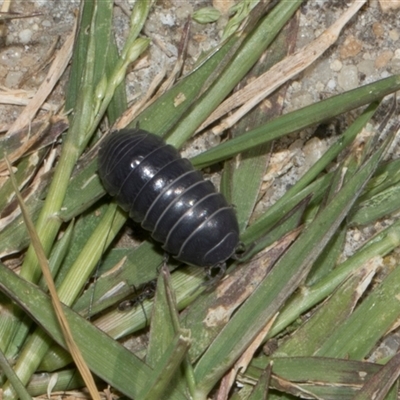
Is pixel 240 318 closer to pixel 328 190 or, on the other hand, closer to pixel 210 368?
pixel 210 368

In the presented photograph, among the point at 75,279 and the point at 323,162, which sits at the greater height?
the point at 323,162

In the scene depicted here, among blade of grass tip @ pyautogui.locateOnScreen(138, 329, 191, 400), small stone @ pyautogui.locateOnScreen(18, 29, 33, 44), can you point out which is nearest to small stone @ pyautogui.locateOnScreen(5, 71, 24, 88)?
small stone @ pyautogui.locateOnScreen(18, 29, 33, 44)

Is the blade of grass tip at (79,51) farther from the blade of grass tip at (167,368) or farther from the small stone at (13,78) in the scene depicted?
the blade of grass tip at (167,368)

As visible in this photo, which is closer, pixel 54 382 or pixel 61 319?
pixel 61 319

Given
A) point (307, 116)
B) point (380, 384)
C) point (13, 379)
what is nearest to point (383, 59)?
point (307, 116)

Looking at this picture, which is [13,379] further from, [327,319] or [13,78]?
[13,78]

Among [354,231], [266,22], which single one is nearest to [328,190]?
[354,231]
